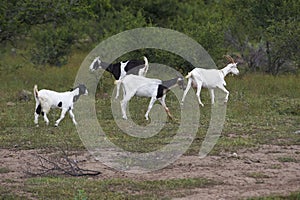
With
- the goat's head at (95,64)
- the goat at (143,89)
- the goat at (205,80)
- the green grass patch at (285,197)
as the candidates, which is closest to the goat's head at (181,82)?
the goat at (205,80)

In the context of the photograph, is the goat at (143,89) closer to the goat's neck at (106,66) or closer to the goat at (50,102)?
the goat at (50,102)

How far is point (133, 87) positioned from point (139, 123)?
1.02 metres

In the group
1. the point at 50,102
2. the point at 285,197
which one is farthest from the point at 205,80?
the point at 285,197

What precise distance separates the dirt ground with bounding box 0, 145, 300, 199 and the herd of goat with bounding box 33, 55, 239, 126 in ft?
7.04

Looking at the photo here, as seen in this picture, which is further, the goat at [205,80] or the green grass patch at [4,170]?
the goat at [205,80]

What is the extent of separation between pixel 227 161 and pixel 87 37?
65.3ft

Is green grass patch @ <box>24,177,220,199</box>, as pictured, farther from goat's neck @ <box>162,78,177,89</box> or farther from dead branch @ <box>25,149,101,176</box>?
goat's neck @ <box>162,78,177,89</box>

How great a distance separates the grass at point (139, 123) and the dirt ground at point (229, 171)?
20 cm

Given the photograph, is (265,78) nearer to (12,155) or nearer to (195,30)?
(195,30)

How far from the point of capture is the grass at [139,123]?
28.9 feet

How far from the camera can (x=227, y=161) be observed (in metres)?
10.4

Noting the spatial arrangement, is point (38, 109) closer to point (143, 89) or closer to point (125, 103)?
point (125, 103)

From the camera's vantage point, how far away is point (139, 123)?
13.9 meters

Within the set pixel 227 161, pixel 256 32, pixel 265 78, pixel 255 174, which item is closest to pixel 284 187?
pixel 255 174
